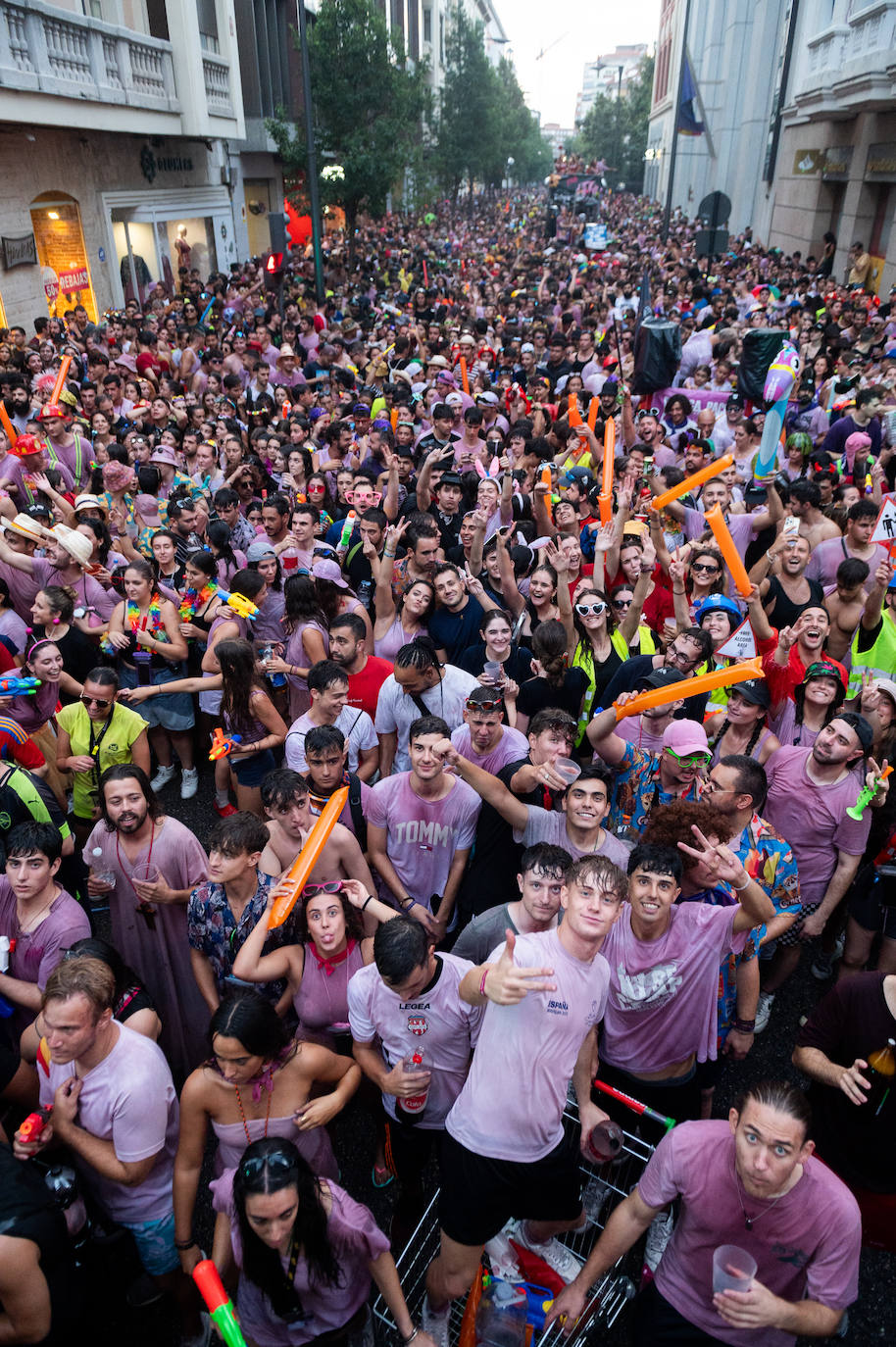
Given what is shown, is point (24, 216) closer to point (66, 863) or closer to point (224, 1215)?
point (66, 863)

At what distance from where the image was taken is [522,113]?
275ft

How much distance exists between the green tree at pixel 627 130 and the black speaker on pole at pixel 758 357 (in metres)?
73.6

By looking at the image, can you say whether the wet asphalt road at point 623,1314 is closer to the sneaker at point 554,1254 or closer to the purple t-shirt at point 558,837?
the sneaker at point 554,1254

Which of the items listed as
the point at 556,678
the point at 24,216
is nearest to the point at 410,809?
the point at 556,678

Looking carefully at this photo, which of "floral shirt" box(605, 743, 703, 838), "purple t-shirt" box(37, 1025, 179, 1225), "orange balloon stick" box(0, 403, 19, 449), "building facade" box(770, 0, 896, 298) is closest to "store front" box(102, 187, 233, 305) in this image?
"orange balloon stick" box(0, 403, 19, 449)

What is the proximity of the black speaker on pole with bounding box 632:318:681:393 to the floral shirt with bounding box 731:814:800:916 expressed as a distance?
8015 millimetres

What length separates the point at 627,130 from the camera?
74938mm

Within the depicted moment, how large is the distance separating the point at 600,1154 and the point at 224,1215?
120cm

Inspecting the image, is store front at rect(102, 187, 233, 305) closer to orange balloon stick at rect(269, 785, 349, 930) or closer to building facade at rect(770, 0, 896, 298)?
building facade at rect(770, 0, 896, 298)

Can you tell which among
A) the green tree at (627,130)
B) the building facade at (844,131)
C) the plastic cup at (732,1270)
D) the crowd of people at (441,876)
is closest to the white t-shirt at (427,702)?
the crowd of people at (441,876)

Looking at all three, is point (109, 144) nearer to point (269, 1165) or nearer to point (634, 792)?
point (634, 792)

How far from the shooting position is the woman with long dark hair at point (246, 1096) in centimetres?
270

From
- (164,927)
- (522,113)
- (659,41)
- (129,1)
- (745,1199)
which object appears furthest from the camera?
(522,113)

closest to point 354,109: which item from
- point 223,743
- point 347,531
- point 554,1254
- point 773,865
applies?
point 347,531
